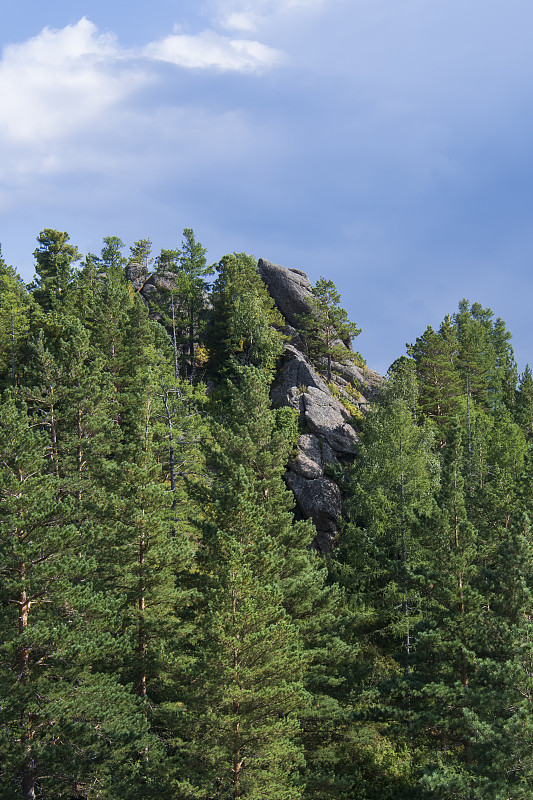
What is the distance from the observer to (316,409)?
43469 millimetres

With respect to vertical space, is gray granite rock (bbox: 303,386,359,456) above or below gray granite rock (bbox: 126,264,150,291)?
below

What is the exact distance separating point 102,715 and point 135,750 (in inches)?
73.6

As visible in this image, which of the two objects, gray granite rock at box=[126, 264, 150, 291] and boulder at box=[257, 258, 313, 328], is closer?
boulder at box=[257, 258, 313, 328]

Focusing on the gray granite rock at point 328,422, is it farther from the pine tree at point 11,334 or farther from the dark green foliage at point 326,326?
the pine tree at point 11,334

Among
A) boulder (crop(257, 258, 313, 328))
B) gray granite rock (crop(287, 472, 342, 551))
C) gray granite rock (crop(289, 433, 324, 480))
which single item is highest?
boulder (crop(257, 258, 313, 328))

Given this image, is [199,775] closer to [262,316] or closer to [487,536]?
[487,536]

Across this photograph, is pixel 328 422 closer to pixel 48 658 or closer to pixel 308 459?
pixel 308 459

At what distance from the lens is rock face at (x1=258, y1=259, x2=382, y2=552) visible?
38656 mm

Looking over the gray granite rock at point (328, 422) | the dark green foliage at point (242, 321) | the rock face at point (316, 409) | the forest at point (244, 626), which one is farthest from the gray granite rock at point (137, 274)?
the forest at point (244, 626)

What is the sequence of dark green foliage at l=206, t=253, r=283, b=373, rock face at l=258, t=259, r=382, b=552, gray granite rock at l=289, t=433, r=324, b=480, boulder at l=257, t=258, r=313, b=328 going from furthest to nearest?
boulder at l=257, t=258, r=313, b=328, dark green foliage at l=206, t=253, r=283, b=373, gray granite rock at l=289, t=433, r=324, b=480, rock face at l=258, t=259, r=382, b=552

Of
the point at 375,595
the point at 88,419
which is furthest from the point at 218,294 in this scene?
the point at 375,595

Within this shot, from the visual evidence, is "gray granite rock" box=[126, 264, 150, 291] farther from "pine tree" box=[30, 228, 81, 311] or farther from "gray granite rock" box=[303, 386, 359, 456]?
"gray granite rock" box=[303, 386, 359, 456]

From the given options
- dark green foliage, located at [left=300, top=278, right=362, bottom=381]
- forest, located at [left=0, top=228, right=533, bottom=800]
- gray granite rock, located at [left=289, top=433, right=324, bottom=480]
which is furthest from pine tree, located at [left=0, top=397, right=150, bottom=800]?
dark green foliage, located at [left=300, top=278, right=362, bottom=381]

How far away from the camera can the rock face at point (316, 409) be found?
3866cm
